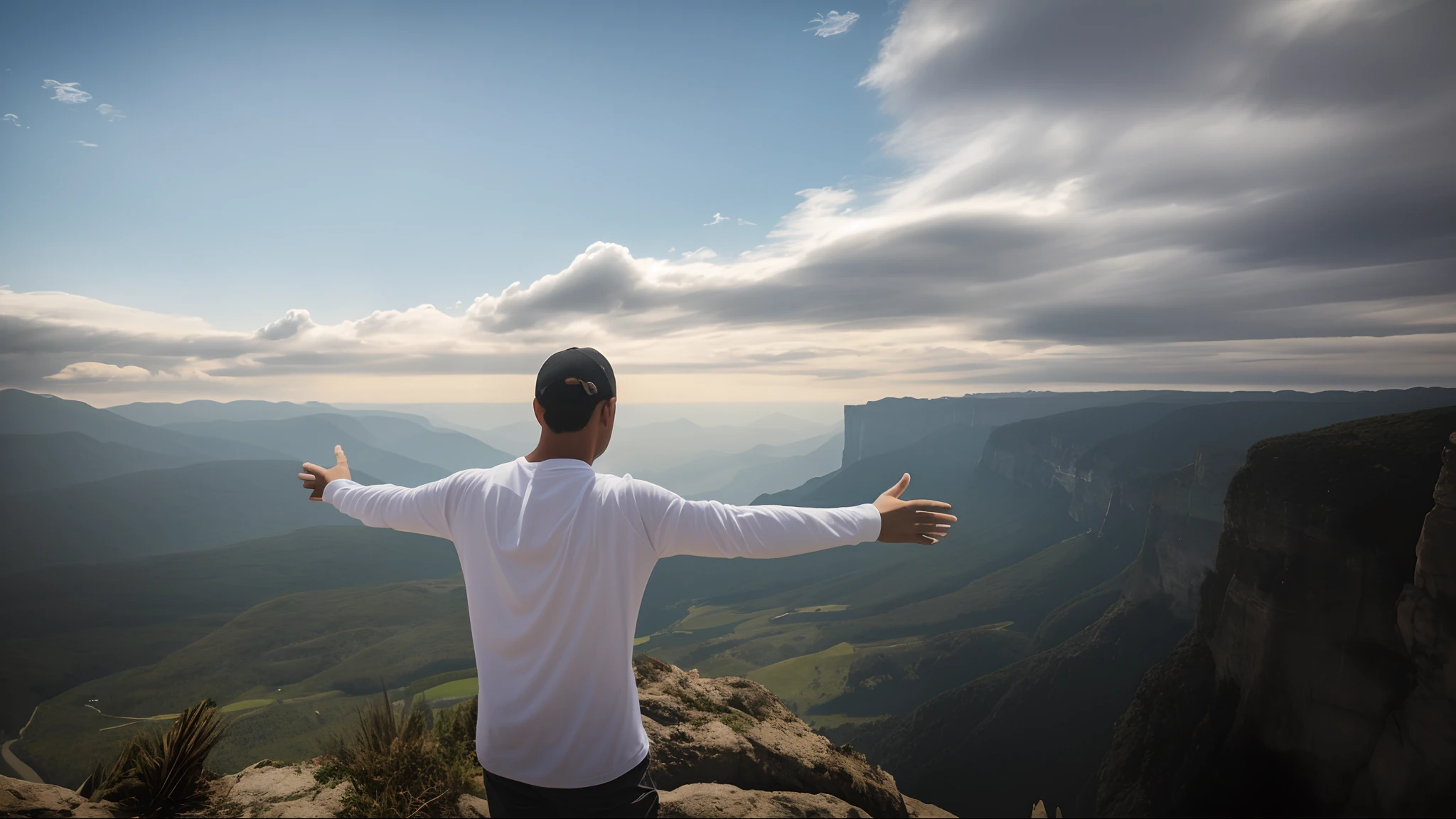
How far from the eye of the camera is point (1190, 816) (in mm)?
27000

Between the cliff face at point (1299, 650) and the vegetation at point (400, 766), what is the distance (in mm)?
29933

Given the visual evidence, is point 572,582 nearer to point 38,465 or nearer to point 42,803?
point 42,803

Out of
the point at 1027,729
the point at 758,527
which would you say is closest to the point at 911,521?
the point at 758,527

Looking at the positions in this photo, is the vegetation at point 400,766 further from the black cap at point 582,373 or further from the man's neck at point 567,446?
→ the black cap at point 582,373

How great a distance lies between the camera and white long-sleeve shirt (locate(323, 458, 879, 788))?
2055mm

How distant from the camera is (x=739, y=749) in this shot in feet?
22.3

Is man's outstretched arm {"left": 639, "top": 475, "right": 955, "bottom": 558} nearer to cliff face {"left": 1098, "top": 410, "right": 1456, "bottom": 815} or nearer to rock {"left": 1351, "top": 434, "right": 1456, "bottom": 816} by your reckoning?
rock {"left": 1351, "top": 434, "right": 1456, "bottom": 816}

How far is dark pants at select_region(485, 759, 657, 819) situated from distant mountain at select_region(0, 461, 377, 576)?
171132mm

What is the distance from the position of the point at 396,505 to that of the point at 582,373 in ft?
3.65

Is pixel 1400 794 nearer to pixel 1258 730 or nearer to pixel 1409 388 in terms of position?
pixel 1258 730

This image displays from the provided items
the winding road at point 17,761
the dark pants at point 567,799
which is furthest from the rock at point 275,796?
the winding road at point 17,761

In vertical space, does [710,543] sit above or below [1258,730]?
above

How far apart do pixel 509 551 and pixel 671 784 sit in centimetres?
532

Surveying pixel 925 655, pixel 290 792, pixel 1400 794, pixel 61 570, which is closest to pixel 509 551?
pixel 290 792
